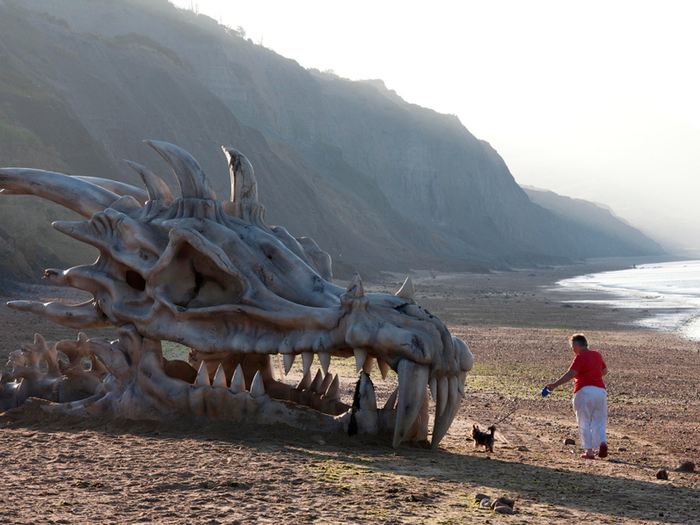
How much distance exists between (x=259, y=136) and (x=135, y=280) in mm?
52798

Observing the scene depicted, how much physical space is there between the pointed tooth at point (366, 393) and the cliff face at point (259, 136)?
17.9 m

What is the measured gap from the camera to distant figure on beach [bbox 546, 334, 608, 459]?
17.7 feet

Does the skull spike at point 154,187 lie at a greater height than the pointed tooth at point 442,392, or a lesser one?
greater

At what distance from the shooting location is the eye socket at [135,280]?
Answer: 15.9 ft

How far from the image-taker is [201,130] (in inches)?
1921

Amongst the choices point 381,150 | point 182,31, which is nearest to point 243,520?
point 182,31

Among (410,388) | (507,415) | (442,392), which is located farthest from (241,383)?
(507,415)

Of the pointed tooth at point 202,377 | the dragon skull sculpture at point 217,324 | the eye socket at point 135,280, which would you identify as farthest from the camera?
the eye socket at point 135,280

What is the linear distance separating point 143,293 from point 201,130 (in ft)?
152

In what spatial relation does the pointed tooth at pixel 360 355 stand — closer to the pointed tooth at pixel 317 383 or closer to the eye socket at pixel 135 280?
the pointed tooth at pixel 317 383

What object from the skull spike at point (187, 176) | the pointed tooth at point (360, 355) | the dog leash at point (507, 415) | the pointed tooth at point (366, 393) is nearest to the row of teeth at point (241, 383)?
the pointed tooth at point (366, 393)

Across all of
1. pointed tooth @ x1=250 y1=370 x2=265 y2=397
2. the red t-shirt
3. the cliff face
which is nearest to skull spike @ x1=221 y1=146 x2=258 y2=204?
pointed tooth @ x1=250 y1=370 x2=265 y2=397

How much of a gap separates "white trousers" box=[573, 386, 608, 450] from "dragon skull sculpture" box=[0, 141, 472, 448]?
5.96 ft

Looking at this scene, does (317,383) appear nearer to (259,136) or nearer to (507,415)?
(507,415)
